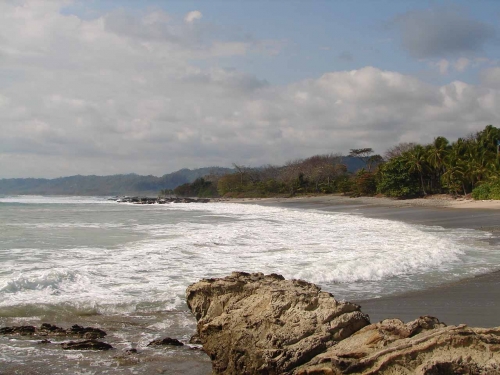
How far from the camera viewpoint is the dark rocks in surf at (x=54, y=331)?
589 cm

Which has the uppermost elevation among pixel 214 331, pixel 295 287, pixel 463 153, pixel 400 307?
pixel 463 153

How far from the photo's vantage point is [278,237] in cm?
1762

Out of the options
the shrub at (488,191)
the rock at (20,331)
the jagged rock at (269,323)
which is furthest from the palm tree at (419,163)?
the jagged rock at (269,323)

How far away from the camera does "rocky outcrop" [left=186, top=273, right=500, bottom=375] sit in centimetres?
326

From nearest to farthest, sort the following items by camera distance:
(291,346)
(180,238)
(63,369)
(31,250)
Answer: (291,346), (63,369), (31,250), (180,238)

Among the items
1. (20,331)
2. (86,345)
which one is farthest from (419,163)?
(86,345)

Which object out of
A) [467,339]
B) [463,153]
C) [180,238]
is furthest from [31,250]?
[463,153]

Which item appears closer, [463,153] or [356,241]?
[356,241]

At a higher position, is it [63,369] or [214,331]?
[214,331]

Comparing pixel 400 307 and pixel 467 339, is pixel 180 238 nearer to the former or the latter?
pixel 400 307

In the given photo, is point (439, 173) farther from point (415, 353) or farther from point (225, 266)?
point (415, 353)

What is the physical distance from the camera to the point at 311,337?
3789 mm

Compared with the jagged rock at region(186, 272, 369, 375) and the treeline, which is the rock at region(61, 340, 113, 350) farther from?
the treeline

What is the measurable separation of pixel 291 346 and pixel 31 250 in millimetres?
12297
